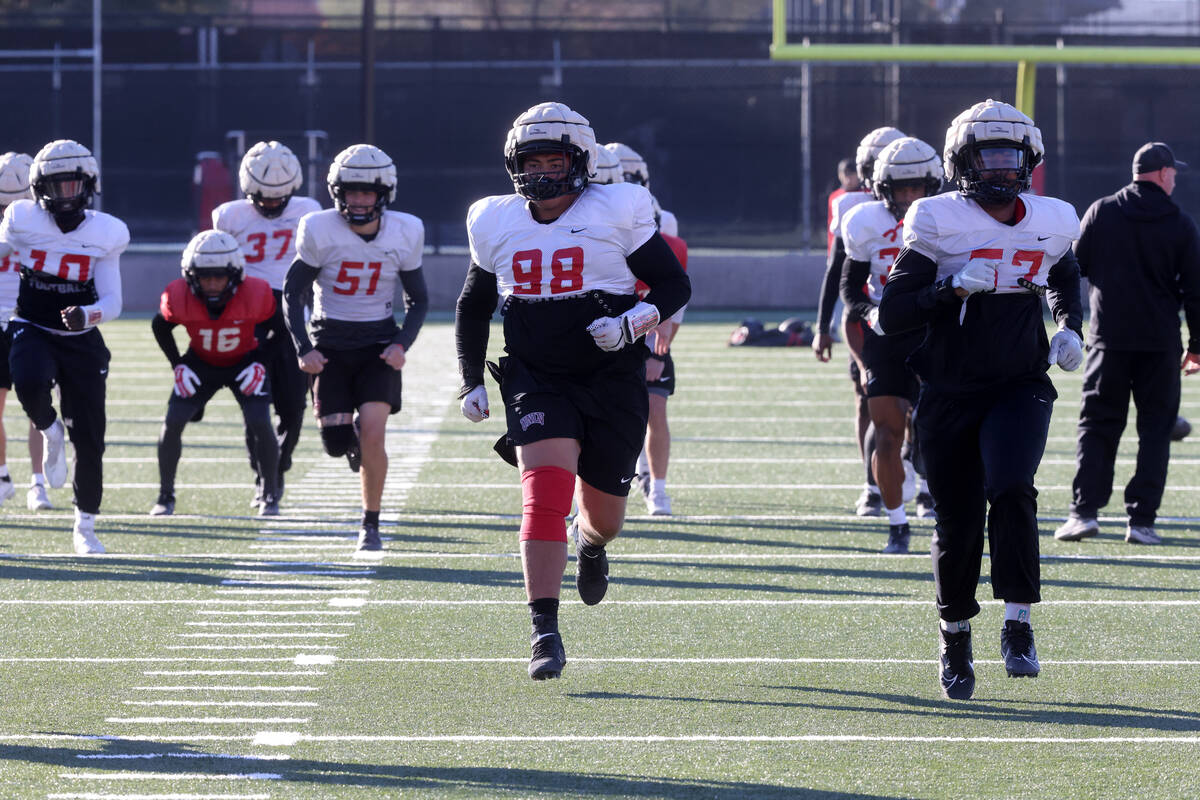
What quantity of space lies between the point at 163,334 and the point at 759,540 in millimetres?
3221

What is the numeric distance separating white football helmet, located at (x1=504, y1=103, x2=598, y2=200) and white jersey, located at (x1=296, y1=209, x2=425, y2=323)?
2.52 m

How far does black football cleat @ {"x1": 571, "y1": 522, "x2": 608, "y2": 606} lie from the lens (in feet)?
20.4

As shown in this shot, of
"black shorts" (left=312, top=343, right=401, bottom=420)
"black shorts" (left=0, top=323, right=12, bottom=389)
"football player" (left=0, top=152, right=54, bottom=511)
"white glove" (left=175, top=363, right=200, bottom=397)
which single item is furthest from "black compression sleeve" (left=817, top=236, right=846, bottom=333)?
"black shorts" (left=0, top=323, right=12, bottom=389)

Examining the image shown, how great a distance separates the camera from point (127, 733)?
5.25m

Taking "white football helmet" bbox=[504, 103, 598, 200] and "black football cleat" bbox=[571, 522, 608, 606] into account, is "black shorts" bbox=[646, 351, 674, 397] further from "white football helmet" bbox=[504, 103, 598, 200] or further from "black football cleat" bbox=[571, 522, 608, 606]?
"white football helmet" bbox=[504, 103, 598, 200]

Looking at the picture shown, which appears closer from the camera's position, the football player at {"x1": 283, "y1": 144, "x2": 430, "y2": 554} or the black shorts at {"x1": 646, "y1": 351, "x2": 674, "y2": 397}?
the football player at {"x1": 283, "y1": 144, "x2": 430, "y2": 554}

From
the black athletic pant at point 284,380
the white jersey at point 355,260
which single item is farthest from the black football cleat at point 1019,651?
the black athletic pant at point 284,380

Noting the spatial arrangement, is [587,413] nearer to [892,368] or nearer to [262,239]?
[892,368]

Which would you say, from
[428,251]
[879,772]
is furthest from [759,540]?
[428,251]

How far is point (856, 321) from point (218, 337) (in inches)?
125

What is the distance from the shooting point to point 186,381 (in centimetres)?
927

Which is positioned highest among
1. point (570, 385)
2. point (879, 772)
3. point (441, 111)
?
point (441, 111)

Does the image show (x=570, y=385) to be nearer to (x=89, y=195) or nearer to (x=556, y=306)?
(x=556, y=306)

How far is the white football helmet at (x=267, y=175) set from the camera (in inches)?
380
